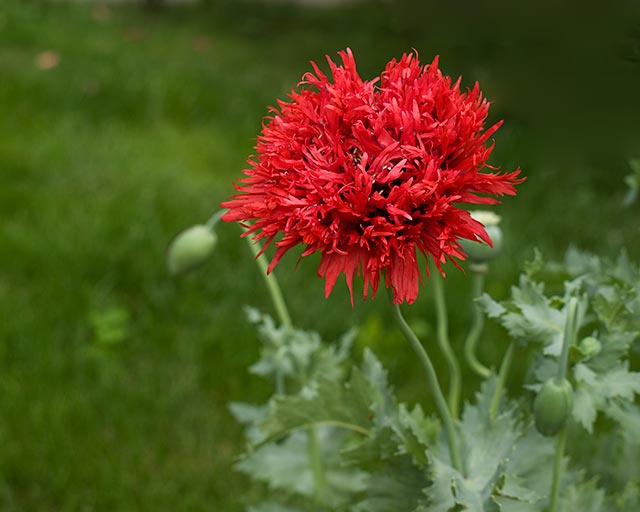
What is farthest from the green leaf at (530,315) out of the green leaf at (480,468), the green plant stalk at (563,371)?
the green leaf at (480,468)

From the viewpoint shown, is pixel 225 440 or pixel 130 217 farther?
pixel 130 217

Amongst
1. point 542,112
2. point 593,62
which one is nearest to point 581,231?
point 542,112

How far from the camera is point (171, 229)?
3539 mm

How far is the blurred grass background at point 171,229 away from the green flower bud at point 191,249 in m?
0.92

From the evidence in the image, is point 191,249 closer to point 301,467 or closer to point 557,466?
point 301,467

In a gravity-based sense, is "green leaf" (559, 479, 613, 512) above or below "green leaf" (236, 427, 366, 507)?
below

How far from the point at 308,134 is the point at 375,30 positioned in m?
5.99

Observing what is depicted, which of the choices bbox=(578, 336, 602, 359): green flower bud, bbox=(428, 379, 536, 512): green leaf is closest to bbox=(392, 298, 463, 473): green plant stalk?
bbox=(428, 379, 536, 512): green leaf

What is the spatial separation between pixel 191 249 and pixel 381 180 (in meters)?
0.81

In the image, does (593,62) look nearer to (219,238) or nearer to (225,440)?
(225,440)

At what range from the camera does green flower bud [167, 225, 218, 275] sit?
176cm

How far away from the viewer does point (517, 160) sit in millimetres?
3969

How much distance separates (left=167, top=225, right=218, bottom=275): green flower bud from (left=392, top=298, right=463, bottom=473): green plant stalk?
598 millimetres

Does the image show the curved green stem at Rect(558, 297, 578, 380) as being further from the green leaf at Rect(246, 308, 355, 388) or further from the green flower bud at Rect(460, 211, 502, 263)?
the green leaf at Rect(246, 308, 355, 388)
